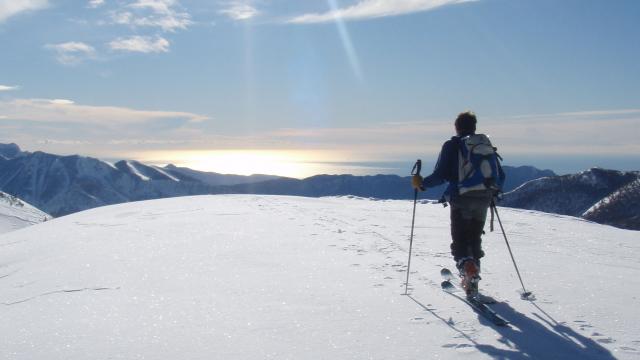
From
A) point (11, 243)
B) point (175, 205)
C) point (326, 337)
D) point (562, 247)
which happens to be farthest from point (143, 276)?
point (175, 205)

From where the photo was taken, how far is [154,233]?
11.6 metres

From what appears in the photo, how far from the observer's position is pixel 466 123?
22.9 feet

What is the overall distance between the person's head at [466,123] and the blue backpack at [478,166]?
0.69 feet

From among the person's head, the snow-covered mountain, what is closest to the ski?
the person's head

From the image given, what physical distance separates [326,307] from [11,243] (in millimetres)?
9868

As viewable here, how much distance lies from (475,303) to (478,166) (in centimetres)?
174

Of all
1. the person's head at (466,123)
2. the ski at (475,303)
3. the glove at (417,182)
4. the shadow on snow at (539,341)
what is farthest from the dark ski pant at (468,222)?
the shadow on snow at (539,341)

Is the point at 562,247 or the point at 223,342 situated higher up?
the point at 562,247

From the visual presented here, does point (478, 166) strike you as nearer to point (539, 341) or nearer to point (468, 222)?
point (468, 222)

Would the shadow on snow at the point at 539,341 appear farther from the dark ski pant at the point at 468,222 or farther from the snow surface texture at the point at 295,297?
the dark ski pant at the point at 468,222

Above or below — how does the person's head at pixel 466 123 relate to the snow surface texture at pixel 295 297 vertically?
above

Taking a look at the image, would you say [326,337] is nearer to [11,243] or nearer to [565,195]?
[11,243]

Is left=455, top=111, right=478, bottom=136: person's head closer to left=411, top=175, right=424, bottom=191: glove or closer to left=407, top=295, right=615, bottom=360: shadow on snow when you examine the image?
left=411, top=175, right=424, bottom=191: glove

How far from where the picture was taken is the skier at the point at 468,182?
664 cm
